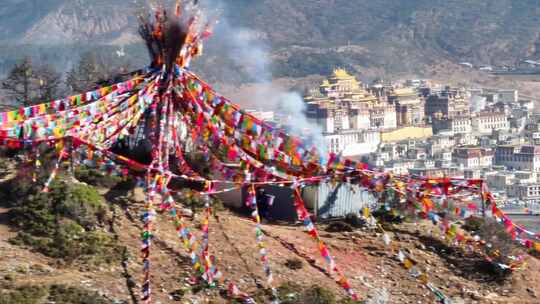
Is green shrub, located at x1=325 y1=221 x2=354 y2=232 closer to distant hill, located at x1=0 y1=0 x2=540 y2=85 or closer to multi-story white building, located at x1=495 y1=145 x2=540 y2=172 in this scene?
multi-story white building, located at x1=495 y1=145 x2=540 y2=172

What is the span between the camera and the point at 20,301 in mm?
11219

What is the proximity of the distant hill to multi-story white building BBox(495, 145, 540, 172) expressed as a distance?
132 feet

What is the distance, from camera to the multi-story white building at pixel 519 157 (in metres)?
70.2

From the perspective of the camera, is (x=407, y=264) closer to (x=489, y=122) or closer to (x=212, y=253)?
(x=212, y=253)

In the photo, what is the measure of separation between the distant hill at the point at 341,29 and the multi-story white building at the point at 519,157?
132 ft

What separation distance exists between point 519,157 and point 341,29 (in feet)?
252

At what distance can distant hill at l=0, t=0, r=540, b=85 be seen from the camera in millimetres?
123438

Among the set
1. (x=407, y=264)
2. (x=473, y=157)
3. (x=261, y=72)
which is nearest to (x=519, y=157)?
(x=473, y=157)

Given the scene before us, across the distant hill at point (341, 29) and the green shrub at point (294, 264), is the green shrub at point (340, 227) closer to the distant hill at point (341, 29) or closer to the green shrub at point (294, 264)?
the green shrub at point (294, 264)

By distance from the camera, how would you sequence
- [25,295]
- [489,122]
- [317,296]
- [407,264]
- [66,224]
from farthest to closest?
1. [489,122]
2. [407,264]
3. [66,224]
4. [317,296]
5. [25,295]

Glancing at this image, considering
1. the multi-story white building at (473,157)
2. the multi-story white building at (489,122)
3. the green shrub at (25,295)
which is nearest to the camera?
the green shrub at (25,295)

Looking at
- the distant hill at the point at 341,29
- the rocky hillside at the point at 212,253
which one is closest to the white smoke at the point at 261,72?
the distant hill at the point at 341,29

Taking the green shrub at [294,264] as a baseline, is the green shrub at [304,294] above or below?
below

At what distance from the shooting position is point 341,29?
14650 cm
